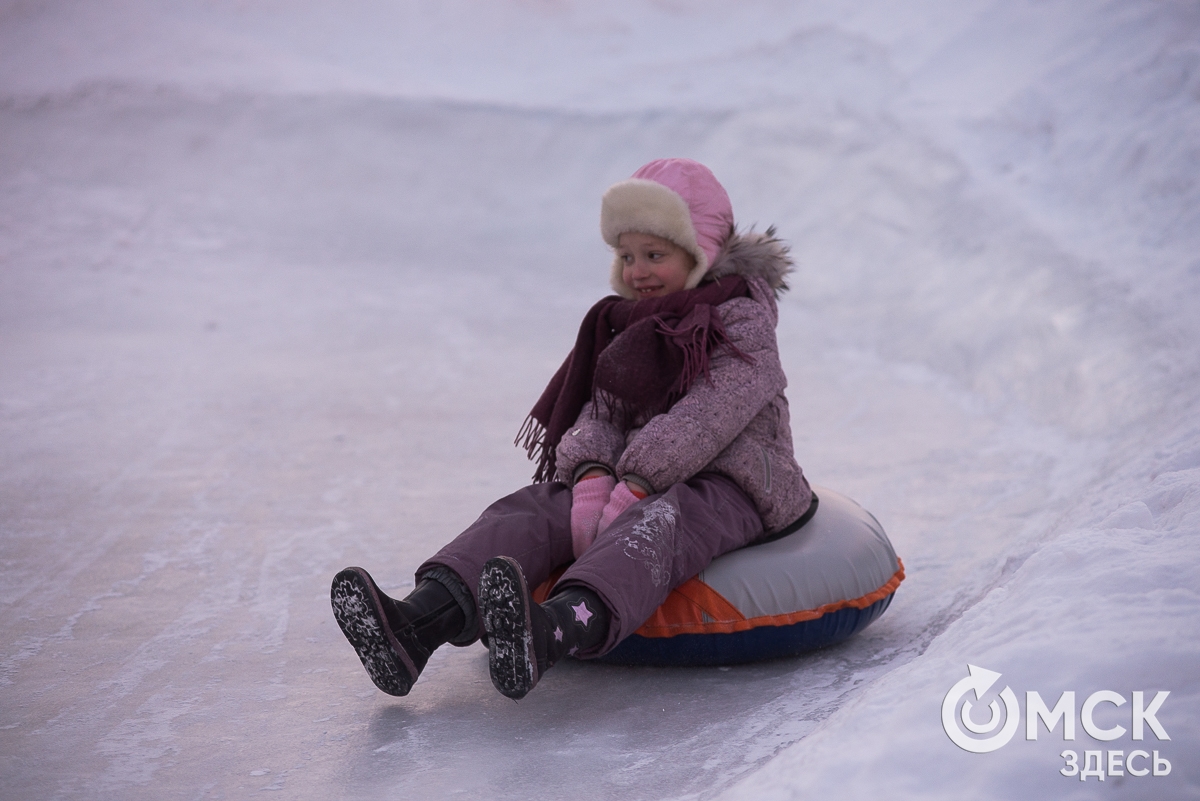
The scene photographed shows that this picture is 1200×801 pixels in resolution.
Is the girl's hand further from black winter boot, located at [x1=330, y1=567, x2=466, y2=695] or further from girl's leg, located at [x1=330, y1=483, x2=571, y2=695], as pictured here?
black winter boot, located at [x1=330, y1=567, x2=466, y2=695]

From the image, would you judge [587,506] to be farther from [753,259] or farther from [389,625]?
[753,259]

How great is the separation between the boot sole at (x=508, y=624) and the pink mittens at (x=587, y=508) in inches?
14.4

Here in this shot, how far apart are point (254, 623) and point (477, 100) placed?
7485 mm

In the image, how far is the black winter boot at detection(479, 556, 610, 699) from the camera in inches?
53.3

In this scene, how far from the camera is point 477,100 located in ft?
29.0

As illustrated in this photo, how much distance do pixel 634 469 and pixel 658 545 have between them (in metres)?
0.18

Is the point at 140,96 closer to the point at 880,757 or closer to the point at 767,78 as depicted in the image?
the point at 767,78

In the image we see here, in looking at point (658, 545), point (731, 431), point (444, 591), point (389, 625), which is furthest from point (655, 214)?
point (389, 625)

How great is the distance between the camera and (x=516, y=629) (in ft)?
4.46

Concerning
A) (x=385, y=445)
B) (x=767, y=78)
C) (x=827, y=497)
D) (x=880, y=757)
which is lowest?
(x=880, y=757)

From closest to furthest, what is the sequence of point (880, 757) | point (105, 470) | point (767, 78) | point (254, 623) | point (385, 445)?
point (880, 757) → point (254, 623) → point (105, 470) → point (385, 445) → point (767, 78)

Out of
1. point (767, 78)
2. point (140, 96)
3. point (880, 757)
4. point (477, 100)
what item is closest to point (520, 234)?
point (477, 100)

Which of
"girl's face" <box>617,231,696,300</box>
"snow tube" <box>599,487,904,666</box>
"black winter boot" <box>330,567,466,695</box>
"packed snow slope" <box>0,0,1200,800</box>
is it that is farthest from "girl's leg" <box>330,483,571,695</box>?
"girl's face" <box>617,231,696,300</box>

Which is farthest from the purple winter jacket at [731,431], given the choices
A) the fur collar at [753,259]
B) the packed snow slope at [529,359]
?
the packed snow slope at [529,359]
